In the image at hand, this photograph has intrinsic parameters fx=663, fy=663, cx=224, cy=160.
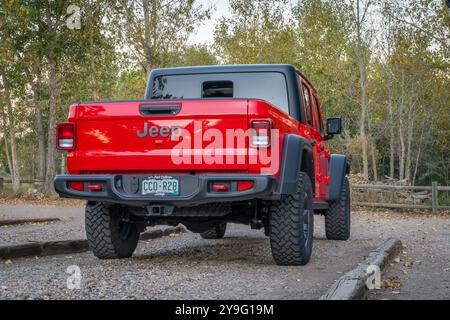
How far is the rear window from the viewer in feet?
26.1

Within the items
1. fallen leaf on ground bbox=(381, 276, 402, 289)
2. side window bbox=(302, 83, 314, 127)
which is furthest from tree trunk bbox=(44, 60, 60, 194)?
fallen leaf on ground bbox=(381, 276, 402, 289)

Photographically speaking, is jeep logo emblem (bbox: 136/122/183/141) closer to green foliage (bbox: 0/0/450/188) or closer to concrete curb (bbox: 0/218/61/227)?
concrete curb (bbox: 0/218/61/227)

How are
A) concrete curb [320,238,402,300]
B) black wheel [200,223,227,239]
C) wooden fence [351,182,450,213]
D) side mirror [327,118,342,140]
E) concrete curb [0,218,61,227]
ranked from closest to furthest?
1. concrete curb [320,238,402,300]
2. side mirror [327,118,342,140]
3. black wheel [200,223,227,239]
4. concrete curb [0,218,61,227]
5. wooden fence [351,182,450,213]

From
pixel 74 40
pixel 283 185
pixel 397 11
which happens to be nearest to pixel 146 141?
pixel 283 185

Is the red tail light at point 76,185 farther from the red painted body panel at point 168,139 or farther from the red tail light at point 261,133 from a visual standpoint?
the red tail light at point 261,133

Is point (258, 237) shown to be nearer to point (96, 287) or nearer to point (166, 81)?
point (166, 81)

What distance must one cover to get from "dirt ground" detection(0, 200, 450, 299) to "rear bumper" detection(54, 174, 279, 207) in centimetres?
71

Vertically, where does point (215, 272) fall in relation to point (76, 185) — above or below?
below

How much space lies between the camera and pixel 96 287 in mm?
5465

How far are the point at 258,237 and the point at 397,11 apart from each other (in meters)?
21.4

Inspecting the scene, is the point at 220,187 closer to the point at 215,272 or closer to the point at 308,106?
the point at 215,272

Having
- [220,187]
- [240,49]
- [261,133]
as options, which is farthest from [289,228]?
[240,49]

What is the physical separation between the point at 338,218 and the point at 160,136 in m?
5.02

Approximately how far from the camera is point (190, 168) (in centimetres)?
639
